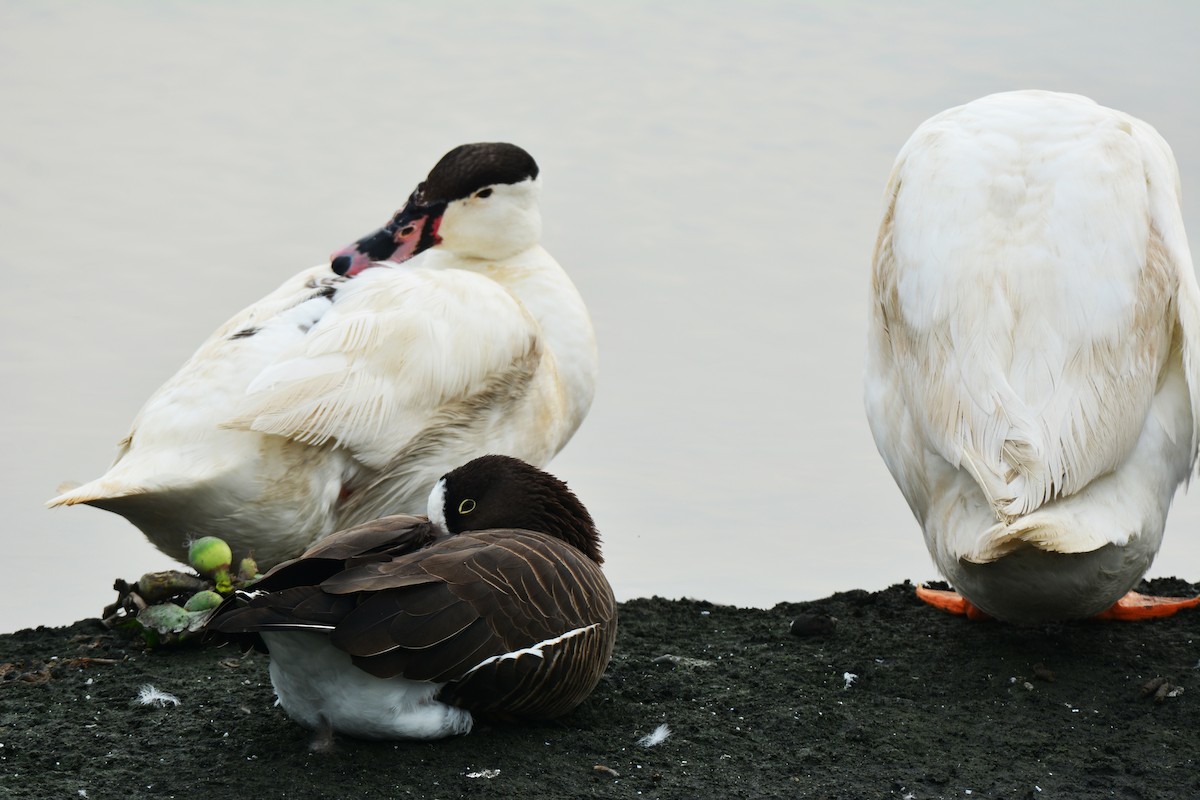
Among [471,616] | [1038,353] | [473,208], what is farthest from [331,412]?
[1038,353]

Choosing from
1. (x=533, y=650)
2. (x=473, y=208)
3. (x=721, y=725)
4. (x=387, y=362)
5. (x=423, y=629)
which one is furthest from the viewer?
(x=473, y=208)

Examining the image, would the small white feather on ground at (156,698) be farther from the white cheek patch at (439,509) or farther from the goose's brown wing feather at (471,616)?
the white cheek patch at (439,509)

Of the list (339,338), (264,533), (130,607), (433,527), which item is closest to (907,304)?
(433,527)

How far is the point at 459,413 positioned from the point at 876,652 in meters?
1.60

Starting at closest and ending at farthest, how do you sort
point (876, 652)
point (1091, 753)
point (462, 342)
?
point (1091, 753) → point (876, 652) → point (462, 342)

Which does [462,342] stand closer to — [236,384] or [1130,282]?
[236,384]

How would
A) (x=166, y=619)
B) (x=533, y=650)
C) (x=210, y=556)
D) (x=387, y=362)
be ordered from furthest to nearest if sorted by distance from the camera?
(x=387, y=362)
(x=210, y=556)
(x=166, y=619)
(x=533, y=650)

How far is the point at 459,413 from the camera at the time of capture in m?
5.15

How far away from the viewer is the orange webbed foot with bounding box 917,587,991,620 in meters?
5.06

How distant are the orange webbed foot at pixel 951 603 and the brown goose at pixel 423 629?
1.59m

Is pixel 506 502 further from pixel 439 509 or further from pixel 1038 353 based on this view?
pixel 1038 353

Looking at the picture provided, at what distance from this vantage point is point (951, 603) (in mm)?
5164

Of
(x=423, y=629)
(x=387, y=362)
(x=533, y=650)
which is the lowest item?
(x=533, y=650)

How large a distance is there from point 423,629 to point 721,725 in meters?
0.97
